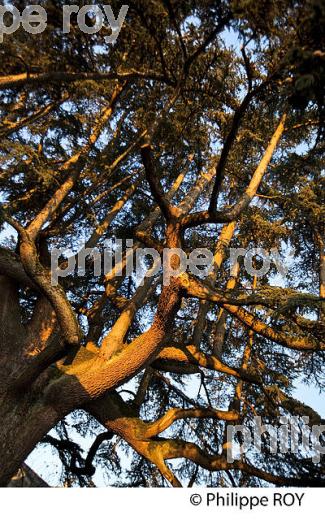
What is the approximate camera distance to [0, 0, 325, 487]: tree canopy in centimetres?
671

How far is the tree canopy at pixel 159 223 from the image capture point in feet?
22.0

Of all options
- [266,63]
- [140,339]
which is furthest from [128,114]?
[140,339]

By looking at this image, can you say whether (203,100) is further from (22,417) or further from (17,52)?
(22,417)

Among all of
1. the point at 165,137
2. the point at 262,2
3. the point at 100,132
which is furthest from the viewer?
the point at 165,137

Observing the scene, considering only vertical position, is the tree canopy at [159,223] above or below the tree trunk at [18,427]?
above

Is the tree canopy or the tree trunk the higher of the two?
the tree canopy

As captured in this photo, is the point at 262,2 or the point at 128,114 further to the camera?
the point at 128,114

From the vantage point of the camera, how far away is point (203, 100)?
966cm

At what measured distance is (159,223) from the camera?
13.3 meters

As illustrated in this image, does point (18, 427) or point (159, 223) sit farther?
point (159, 223)

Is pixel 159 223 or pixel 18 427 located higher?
pixel 159 223
